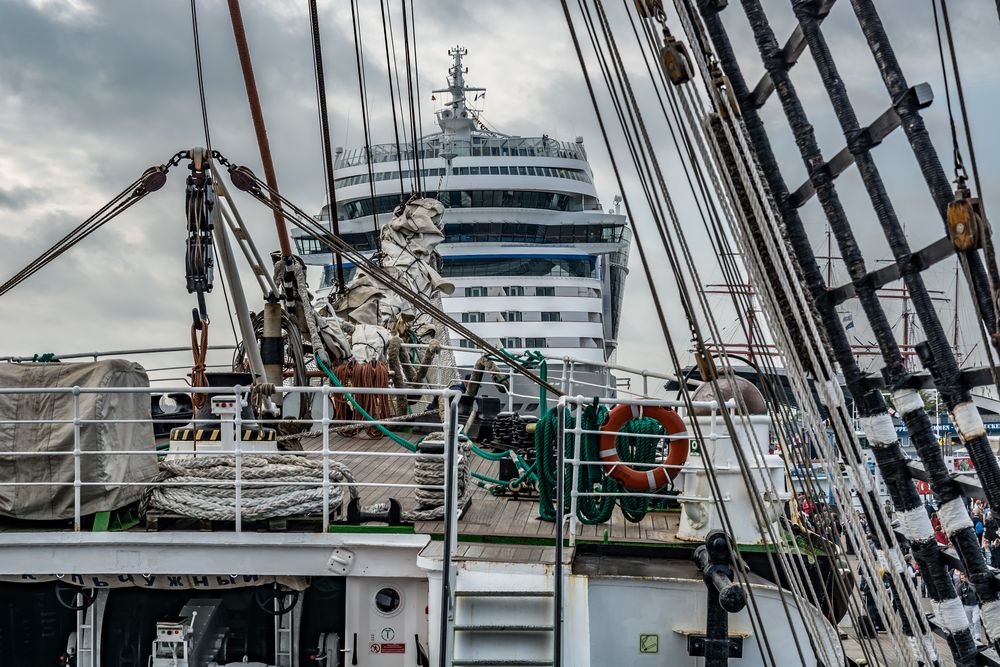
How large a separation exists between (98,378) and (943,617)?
524 cm

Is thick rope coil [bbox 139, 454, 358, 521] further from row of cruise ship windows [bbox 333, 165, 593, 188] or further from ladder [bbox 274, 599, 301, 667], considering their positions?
row of cruise ship windows [bbox 333, 165, 593, 188]

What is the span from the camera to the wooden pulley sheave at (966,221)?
2.93 m

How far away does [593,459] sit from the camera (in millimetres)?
6719

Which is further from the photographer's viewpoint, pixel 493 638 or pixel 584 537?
pixel 584 537

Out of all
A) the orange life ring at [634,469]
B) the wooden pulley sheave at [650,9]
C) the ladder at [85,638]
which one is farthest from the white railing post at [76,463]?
the wooden pulley sheave at [650,9]

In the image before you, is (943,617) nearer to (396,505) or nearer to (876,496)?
(876,496)

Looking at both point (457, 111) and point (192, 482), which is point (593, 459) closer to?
point (192, 482)

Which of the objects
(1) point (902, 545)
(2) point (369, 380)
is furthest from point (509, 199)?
(1) point (902, 545)

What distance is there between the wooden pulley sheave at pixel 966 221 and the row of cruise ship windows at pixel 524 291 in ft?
69.6

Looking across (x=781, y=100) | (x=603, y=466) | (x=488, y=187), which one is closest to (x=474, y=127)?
(x=488, y=187)

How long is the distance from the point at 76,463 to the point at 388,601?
2.20 m

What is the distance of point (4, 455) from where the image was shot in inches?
250

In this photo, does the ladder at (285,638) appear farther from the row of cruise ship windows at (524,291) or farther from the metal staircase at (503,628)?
the row of cruise ship windows at (524,291)

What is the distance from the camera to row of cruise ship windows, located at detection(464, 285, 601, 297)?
24172mm
